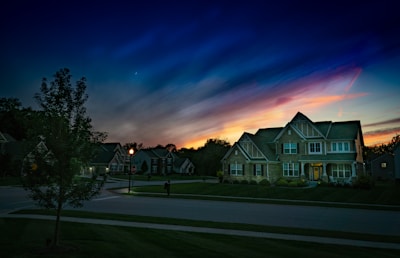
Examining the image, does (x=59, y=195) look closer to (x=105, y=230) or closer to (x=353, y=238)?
(x=105, y=230)

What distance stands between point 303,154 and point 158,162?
54.4m

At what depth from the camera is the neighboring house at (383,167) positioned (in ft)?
220

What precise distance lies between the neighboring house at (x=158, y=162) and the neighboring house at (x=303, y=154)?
45.6 metres

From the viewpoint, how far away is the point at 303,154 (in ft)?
149

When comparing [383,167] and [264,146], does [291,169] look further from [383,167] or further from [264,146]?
[383,167]

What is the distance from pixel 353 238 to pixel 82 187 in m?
11.1

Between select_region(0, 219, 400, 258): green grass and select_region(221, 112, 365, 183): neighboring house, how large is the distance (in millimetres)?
34618

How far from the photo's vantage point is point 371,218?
61.0 feet

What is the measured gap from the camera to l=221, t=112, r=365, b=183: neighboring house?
43406mm

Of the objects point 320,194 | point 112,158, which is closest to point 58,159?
point 320,194

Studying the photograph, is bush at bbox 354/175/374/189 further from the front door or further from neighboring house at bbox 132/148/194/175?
neighboring house at bbox 132/148/194/175

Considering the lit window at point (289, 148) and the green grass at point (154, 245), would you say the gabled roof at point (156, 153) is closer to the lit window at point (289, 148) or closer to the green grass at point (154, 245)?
the lit window at point (289, 148)

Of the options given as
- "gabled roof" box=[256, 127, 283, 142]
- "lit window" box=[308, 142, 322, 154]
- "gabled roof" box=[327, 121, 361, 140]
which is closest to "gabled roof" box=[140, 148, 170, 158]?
"gabled roof" box=[256, 127, 283, 142]

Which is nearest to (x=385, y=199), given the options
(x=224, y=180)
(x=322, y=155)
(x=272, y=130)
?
(x=322, y=155)
